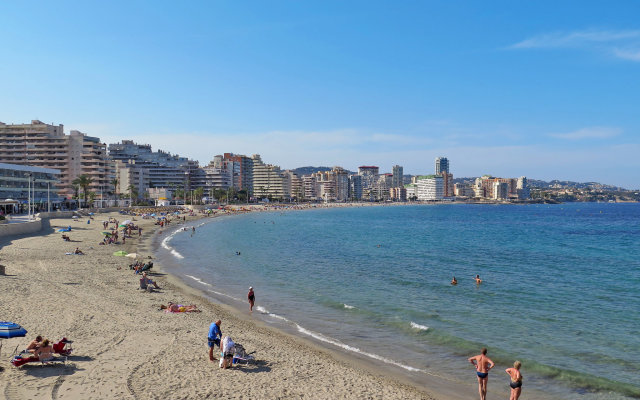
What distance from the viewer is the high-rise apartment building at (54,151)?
11538 cm

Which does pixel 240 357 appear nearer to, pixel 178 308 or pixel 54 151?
pixel 178 308

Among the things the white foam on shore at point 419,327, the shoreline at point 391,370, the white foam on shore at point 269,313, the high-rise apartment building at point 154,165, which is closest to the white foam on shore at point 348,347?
the shoreline at point 391,370

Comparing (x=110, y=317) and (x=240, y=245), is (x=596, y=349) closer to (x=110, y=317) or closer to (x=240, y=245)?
(x=110, y=317)

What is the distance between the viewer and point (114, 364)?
44.5 feet

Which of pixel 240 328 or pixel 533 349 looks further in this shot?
pixel 240 328

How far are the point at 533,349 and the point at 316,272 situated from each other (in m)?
19.6

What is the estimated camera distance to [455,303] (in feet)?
81.0

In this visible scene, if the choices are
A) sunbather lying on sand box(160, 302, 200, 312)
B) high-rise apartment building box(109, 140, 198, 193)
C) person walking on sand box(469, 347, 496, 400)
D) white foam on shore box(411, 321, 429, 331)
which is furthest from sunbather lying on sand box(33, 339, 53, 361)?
high-rise apartment building box(109, 140, 198, 193)

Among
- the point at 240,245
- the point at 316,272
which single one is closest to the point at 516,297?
the point at 316,272

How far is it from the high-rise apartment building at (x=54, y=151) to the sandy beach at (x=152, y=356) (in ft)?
334

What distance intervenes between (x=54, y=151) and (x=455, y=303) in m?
120

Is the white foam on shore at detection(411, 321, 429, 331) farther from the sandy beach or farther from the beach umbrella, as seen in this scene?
the beach umbrella

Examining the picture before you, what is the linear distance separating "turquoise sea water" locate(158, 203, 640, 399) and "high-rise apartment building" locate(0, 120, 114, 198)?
80741 mm

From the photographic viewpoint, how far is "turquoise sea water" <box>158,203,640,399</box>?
16062 mm
